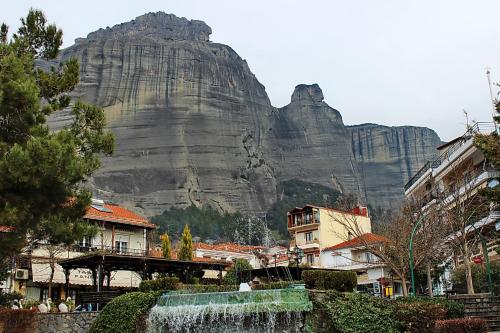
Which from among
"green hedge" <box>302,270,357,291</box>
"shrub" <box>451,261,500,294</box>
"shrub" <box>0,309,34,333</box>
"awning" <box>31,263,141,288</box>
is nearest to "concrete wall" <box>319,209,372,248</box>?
"awning" <box>31,263,141,288</box>

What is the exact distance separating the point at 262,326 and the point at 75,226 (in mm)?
7042

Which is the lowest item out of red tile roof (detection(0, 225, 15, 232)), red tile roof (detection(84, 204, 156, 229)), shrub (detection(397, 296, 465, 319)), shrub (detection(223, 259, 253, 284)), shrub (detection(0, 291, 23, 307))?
shrub (detection(397, 296, 465, 319))

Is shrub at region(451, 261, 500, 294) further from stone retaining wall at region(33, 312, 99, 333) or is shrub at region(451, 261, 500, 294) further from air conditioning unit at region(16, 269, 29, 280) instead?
air conditioning unit at region(16, 269, 29, 280)

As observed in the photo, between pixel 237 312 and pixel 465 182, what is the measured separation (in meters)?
16.4

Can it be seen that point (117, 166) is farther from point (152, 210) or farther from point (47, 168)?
point (47, 168)

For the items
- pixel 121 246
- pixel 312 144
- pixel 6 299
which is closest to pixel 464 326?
pixel 6 299

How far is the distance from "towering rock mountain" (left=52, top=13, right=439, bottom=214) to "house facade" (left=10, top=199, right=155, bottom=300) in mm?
71852

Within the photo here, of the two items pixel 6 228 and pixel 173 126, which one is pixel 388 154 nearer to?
pixel 173 126

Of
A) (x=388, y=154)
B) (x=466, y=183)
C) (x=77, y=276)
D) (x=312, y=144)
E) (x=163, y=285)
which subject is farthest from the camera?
(x=388, y=154)

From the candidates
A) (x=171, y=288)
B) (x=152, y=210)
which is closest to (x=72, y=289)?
(x=171, y=288)

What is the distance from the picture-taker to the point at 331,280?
21438 mm

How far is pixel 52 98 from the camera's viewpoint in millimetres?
17422

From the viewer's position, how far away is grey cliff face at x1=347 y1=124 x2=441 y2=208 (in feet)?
536

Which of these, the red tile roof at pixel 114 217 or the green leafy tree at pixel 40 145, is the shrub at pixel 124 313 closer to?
the green leafy tree at pixel 40 145
